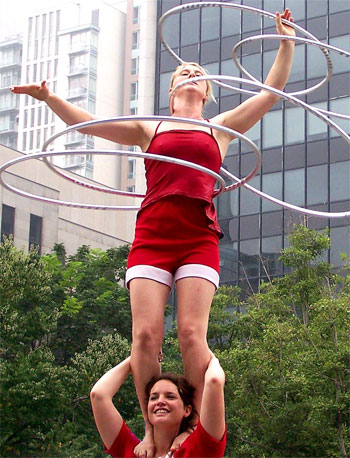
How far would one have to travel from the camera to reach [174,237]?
6.91 meters

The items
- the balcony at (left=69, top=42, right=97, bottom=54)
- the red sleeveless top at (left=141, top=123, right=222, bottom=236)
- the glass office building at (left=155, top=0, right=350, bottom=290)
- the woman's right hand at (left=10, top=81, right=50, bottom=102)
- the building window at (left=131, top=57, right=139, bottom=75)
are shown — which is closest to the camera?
the red sleeveless top at (left=141, top=123, right=222, bottom=236)

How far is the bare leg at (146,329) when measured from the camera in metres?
6.71

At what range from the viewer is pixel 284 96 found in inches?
277

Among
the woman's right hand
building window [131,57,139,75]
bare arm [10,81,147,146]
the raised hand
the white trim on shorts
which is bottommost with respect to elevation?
the raised hand

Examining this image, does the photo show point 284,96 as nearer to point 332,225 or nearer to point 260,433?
point 260,433

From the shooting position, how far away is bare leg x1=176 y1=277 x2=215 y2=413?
671cm

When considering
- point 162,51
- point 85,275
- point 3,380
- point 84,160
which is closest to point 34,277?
point 3,380

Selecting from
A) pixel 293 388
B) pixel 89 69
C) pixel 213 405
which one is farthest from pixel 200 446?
pixel 89 69

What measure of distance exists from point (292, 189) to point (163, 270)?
39013 millimetres

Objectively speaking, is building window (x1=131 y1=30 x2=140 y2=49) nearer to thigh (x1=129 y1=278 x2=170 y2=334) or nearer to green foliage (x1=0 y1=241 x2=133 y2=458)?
green foliage (x1=0 y1=241 x2=133 y2=458)

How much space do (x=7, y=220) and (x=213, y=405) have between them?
4410 centimetres

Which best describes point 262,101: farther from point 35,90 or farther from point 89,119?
point 35,90

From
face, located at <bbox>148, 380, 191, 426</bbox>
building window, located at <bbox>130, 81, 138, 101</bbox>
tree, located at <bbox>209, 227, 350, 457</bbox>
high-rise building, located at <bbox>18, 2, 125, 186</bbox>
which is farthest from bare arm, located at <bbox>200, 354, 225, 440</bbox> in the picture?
building window, located at <bbox>130, 81, 138, 101</bbox>

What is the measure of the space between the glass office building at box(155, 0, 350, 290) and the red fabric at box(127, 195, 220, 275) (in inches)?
1416
